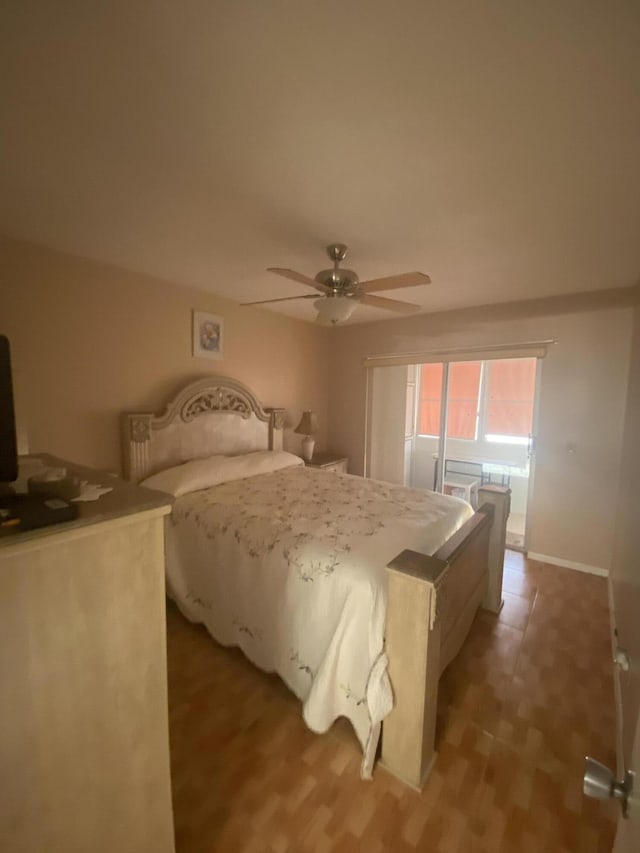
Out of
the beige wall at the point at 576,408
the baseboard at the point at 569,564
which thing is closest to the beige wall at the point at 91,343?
Answer: the beige wall at the point at 576,408

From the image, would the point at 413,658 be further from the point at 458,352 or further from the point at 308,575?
the point at 458,352

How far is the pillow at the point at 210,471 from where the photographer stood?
2.49 m

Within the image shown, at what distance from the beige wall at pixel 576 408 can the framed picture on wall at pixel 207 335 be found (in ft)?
7.76

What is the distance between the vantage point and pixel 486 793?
1.32 m

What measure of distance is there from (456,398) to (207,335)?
125 inches

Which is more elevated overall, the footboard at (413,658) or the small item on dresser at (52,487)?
the small item on dresser at (52,487)

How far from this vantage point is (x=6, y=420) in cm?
67

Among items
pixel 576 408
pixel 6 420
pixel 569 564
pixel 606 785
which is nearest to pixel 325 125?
pixel 6 420

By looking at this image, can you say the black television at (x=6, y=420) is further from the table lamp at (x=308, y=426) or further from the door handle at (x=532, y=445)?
the door handle at (x=532, y=445)

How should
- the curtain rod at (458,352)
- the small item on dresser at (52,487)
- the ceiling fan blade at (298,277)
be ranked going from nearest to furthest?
1. the small item on dresser at (52,487)
2. the ceiling fan blade at (298,277)
3. the curtain rod at (458,352)

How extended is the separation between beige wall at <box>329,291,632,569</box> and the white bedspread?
1362 millimetres

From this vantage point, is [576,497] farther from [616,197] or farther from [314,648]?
[314,648]

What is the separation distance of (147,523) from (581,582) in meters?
3.39

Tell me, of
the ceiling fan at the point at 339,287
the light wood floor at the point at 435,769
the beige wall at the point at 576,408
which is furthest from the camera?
the beige wall at the point at 576,408
